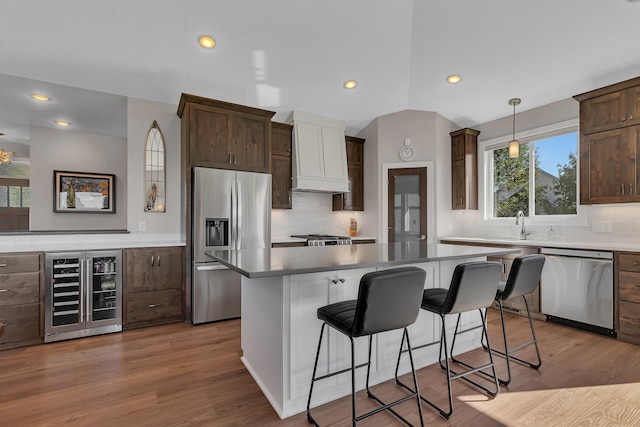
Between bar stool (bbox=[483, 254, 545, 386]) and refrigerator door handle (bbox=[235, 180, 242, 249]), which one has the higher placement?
refrigerator door handle (bbox=[235, 180, 242, 249])

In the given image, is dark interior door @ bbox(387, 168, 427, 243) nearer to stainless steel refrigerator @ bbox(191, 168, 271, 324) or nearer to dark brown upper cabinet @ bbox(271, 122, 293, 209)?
dark brown upper cabinet @ bbox(271, 122, 293, 209)

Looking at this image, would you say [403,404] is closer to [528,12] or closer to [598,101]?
[528,12]

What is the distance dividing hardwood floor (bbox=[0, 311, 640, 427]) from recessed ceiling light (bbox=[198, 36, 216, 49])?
9.47ft

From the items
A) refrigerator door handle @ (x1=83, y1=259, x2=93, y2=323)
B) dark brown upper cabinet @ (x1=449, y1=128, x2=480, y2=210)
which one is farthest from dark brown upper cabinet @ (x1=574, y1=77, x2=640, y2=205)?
refrigerator door handle @ (x1=83, y1=259, x2=93, y2=323)

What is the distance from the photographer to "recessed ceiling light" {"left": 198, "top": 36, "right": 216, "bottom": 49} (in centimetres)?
296

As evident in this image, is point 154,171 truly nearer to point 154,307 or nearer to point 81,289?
point 81,289

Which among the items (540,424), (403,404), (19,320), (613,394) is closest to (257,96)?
(19,320)

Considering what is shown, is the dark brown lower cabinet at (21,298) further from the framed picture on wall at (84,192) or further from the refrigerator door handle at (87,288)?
the framed picture on wall at (84,192)

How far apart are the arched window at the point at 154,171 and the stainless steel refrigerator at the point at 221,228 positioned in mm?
747

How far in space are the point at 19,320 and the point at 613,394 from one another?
4717mm

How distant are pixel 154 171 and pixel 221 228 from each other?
1.19m

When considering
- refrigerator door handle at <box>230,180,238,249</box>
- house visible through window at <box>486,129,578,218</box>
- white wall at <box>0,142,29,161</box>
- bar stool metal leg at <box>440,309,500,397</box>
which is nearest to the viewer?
bar stool metal leg at <box>440,309,500,397</box>

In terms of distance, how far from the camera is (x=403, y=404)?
1.91 metres

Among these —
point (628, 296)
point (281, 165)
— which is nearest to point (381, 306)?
point (628, 296)
